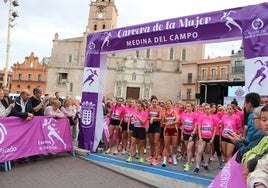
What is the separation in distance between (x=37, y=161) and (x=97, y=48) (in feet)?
13.5

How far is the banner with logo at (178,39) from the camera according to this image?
6.48 m

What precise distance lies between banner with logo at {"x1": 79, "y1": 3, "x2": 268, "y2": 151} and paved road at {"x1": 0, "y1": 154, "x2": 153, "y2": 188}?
195 cm

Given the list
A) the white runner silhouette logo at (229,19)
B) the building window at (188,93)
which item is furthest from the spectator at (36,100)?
the building window at (188,93)

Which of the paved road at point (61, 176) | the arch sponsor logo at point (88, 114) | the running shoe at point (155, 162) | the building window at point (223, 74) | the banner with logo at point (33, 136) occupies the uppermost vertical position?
the building window at point (223, 74)

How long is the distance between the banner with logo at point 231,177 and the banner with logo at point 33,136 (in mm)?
5399

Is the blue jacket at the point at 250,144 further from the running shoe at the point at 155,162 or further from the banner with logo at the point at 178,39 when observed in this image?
the running shoe at the point at 155,162

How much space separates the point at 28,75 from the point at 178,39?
2938 inches

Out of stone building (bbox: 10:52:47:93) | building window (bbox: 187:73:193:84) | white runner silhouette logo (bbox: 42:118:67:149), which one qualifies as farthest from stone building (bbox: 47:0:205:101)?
white runner silhouette logo (bbox: 42:118:67:149)

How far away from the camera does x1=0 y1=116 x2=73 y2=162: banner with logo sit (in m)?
7.74

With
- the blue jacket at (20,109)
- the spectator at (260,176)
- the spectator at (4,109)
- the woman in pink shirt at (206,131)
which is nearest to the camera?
the spectator at (260,176)

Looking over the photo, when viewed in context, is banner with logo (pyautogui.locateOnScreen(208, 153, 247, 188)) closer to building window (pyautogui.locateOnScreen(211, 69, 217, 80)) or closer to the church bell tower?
building window (pyautogui.locateOnScreen(211, 69, 217, 80))

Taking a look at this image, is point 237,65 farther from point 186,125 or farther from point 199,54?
point 186,125

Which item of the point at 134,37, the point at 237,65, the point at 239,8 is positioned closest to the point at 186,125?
the point at 134,37

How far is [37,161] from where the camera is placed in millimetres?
8828
